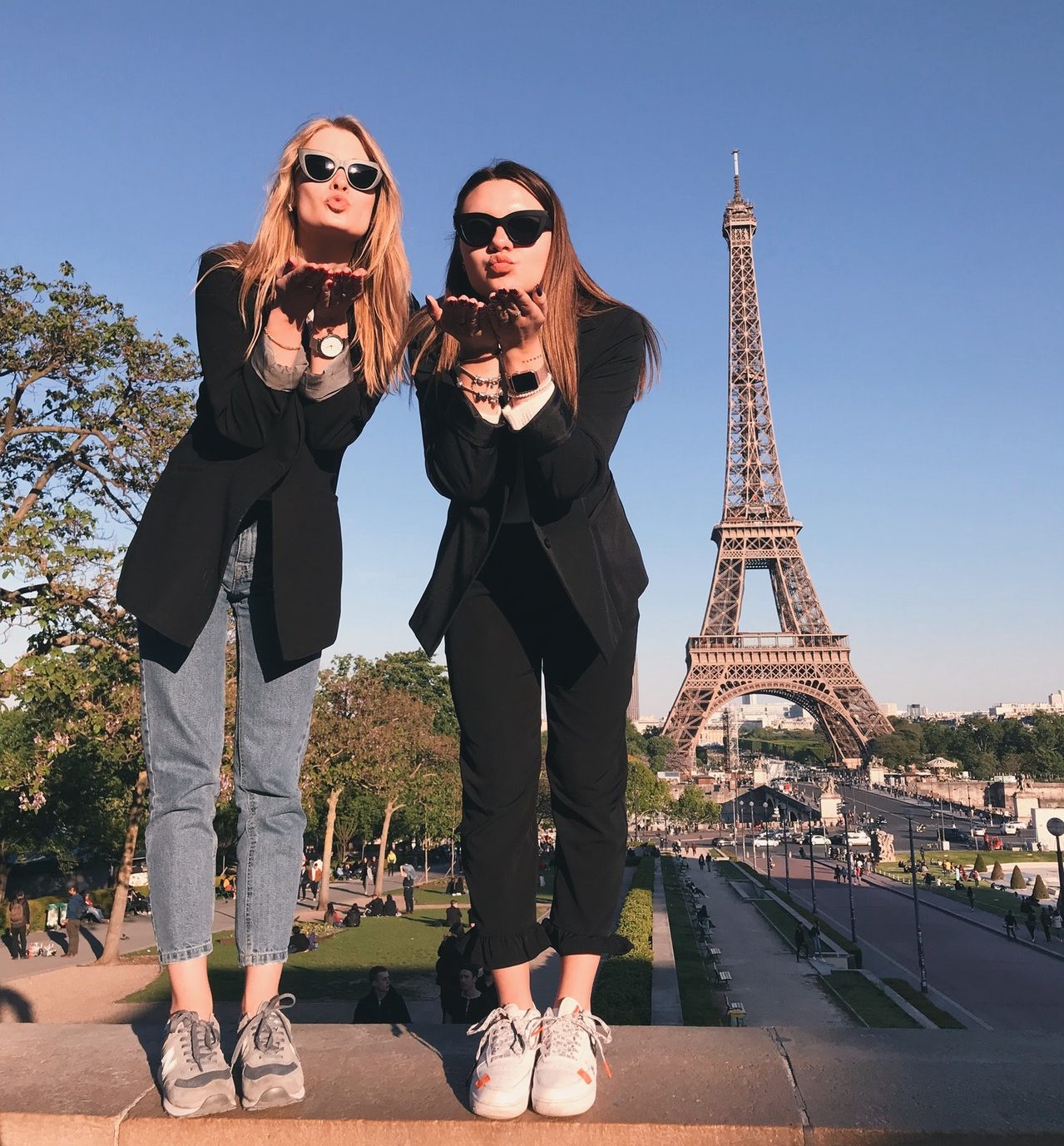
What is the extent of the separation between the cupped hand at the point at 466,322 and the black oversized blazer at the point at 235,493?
504 mm

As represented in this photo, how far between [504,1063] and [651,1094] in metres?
0.35

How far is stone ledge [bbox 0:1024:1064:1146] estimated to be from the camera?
2.12 meters

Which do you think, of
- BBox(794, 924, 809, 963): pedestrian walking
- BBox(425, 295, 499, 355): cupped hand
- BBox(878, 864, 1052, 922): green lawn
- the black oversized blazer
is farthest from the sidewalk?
BBox(425, 295, 499, 355): cupped hand

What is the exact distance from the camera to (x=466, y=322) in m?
2.23

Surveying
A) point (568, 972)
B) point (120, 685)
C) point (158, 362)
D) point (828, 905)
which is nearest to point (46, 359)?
point (158, 362)

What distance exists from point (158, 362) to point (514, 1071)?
531 inches

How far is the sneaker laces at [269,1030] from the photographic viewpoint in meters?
2.42

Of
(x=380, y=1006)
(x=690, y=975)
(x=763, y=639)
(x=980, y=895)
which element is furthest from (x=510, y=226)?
(x=763, y=639)

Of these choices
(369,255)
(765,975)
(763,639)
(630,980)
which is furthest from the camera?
(763,639)

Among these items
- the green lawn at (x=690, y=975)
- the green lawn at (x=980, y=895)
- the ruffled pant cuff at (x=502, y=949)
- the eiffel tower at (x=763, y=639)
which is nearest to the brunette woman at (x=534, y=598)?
the ruffled pant cuff at (x=502, y=949)

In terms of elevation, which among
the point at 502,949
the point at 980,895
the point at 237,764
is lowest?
the point at 980,895

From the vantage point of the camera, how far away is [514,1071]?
7.51ft

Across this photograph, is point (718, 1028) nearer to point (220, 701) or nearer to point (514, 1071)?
point (514, 1071)

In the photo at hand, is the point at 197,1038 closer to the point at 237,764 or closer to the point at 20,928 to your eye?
the point at 237,764
